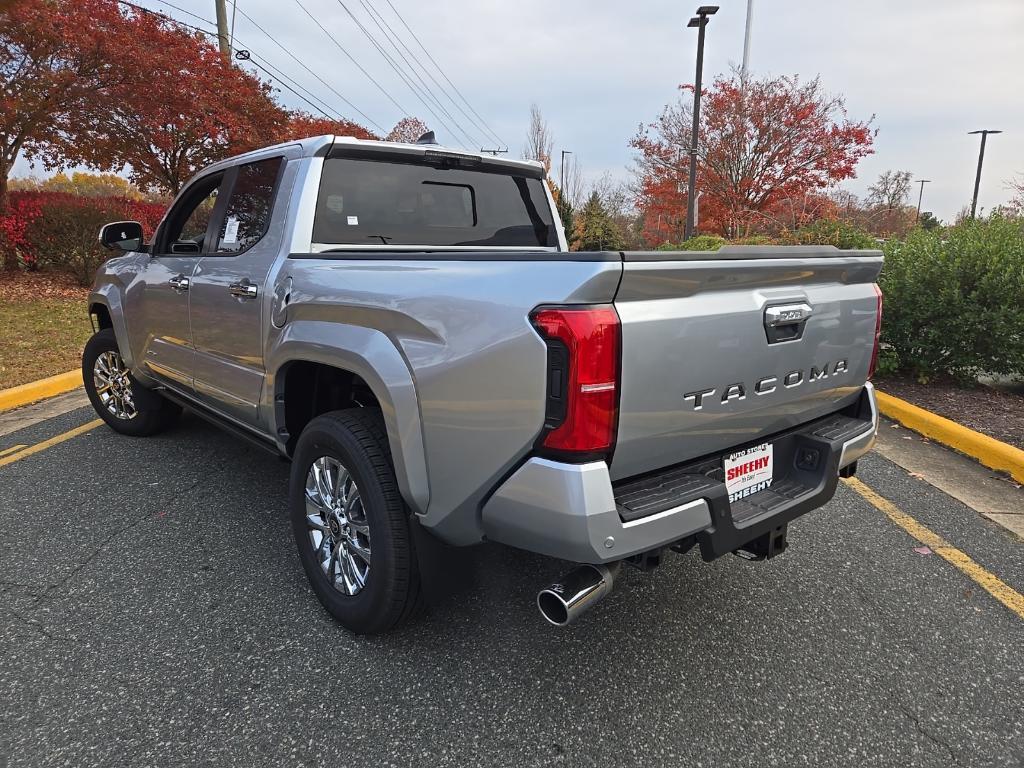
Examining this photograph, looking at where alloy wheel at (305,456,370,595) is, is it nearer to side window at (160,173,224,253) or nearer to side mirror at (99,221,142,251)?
side window at (160,173,224,253)

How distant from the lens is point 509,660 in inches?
95.0

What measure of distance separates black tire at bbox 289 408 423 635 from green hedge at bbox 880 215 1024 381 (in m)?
5.39

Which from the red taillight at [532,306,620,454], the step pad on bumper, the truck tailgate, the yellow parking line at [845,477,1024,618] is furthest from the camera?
the yellow parking line at [845,477,1024,618]

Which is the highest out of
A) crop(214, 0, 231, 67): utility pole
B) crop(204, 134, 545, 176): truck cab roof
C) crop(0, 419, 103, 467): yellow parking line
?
crop(214, 0, 231, 67): utility pole

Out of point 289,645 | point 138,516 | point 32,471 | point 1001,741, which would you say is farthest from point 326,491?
point 32,471

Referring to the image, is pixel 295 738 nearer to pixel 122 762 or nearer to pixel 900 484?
pixel 122 762

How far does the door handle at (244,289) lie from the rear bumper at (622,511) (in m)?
1.70

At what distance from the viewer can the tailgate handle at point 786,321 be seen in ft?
7.03

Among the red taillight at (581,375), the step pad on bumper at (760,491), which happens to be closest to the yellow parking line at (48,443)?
the red taillight at (581,375)

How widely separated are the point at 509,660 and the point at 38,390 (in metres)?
5.75

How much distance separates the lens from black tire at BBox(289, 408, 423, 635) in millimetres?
2273

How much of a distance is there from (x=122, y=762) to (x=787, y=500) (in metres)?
2.30

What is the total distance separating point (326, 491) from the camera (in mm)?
2643

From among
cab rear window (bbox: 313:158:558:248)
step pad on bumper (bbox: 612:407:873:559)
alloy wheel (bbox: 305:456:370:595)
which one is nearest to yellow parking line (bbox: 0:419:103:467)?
alloy wheel (bbox: 305:456:370:595)
